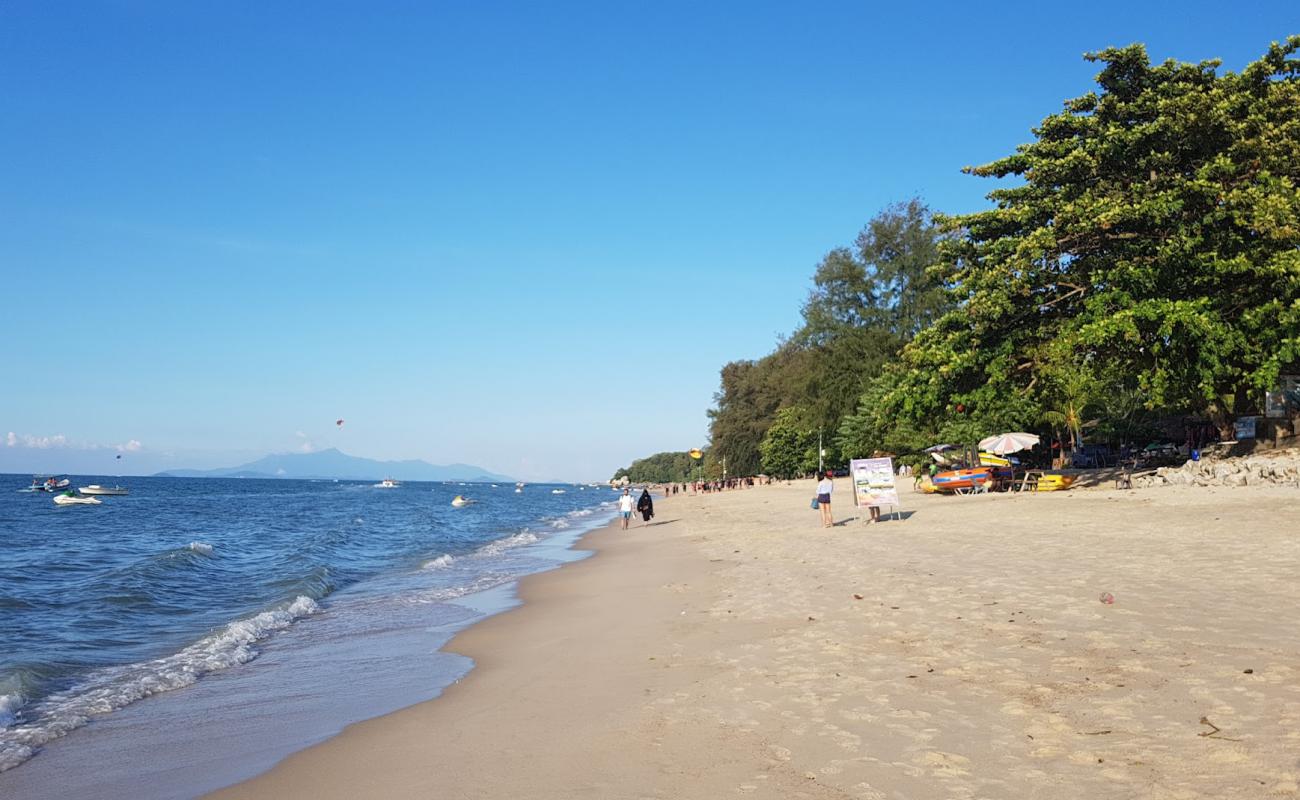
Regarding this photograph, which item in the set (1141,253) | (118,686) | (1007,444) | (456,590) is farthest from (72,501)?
(1141,253)

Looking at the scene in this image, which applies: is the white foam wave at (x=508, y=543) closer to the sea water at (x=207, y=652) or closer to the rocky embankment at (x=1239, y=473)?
the sea water at (x=207, y=652)

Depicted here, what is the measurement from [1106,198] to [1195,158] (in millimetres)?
3232

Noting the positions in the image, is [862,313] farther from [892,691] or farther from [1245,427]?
[892,691]

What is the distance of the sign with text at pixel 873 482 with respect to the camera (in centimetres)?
2209

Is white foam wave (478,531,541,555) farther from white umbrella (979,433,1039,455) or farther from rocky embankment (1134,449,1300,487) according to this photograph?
rocky embankment (1134,449,1300,487)

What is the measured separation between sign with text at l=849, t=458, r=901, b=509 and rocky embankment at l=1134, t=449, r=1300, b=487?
8.07 metres

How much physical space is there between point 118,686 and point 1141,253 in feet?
85.3

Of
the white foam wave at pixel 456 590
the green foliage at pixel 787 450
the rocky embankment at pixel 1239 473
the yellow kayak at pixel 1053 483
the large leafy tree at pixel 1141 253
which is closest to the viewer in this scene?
the white foam wave at pixel 456 590

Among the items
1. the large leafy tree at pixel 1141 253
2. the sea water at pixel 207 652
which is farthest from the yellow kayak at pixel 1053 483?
the sea water at pixel 207 652

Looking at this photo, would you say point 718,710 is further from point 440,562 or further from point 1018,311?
point 1018,311

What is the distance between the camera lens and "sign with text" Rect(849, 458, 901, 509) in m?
22.1

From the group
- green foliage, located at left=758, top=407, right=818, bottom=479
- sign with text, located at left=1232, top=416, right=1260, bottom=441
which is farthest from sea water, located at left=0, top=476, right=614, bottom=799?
green foliage, located at left=758, top=407, right=818, bottom=479

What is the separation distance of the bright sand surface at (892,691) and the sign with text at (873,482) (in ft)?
26.5

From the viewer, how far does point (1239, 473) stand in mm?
21422
